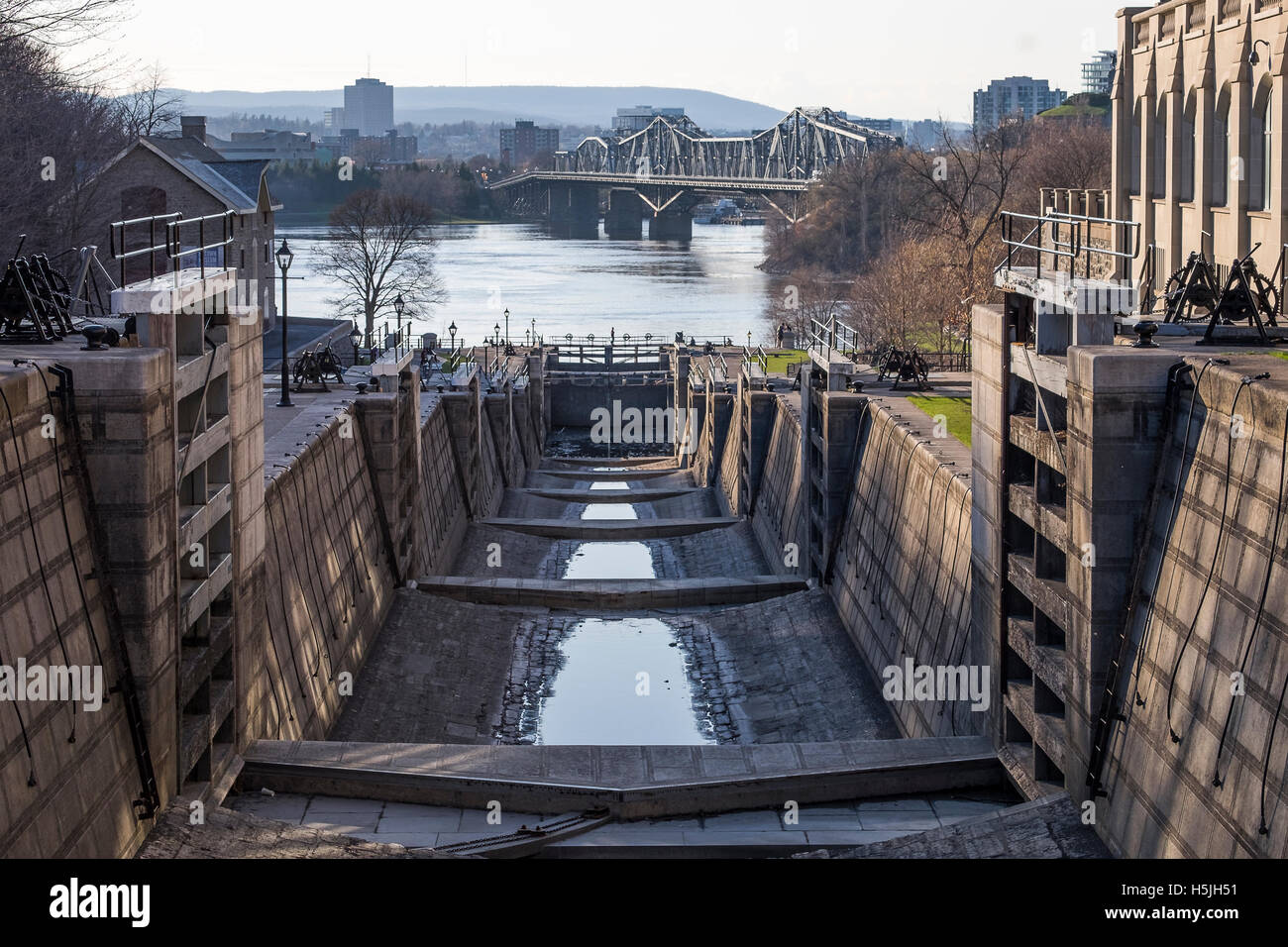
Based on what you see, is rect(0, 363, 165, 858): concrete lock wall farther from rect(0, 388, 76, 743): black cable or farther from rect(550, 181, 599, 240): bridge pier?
rect(550, 181, 599, 240): bridge pier

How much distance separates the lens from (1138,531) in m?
14.5

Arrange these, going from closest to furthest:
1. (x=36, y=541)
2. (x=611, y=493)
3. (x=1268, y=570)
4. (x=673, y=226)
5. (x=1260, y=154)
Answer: (x=1268, y=570) → (x=36, y=541) → (x=1260, y=154) → (x=611, y=493) → (x=673, y=226)

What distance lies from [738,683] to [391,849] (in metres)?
14.7

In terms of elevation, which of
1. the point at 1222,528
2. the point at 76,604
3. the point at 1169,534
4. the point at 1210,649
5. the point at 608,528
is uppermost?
the point at 1222,528

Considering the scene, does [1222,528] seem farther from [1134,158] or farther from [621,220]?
[621,220]

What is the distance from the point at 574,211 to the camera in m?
180

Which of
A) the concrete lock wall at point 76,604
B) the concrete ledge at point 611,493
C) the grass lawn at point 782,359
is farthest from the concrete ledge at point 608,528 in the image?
the concrete lock wall at point 76,604

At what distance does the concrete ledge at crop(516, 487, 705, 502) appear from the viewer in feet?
177

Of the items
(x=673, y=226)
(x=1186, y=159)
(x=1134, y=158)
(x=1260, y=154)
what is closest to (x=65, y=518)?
(x=1260, y=154)

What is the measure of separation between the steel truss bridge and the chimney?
61130mm

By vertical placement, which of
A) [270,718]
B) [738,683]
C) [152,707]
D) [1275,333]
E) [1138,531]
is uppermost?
[1275,333]

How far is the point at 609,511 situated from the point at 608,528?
11.9 m
